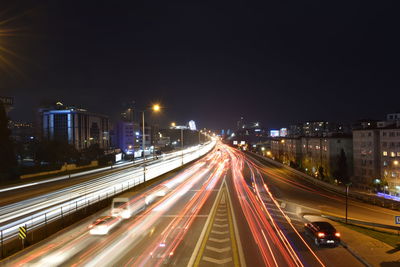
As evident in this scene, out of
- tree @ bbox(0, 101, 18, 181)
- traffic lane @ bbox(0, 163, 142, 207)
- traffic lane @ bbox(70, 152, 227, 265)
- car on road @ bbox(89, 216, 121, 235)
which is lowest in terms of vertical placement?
traffic lane @ bbox(70, 152, 227, 265)

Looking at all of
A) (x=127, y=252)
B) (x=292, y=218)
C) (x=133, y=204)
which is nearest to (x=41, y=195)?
(x=133, y=204)

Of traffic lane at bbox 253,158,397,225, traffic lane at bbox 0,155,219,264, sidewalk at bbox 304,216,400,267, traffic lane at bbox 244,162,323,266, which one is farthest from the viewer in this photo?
traffic lane at bbox 253,158,397,225

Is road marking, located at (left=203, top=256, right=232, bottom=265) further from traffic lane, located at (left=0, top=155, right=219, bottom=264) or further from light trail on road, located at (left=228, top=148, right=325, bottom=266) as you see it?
traffic lane, located at (left=0, top=155, right=219, bottom=264)

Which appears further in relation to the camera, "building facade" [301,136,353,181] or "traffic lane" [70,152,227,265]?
"building facade" [301,136,353,181]

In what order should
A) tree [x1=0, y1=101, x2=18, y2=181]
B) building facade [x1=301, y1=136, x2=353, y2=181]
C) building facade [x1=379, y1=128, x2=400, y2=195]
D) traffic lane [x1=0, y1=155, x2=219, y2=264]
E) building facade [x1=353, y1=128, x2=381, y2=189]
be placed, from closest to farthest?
traffic lane [x1=0, y1=155, x2=219, y2=264] < tree [x1=0, y1=101, x2=18, y2=181] < building facade [x1=379, y1=128, x2=400, y2=195] < building facade [x1=353, y1=128, x2=381, y2=189] < building facade [x1=301, y1=136, x2=353, y2=181]

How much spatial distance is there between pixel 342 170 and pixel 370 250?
60.0 metres

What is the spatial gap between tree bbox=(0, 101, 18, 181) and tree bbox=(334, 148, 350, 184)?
219 ft

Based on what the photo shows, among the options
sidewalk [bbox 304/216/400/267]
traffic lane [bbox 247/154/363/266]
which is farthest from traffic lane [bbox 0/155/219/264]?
sidewalk [bbox 304/216/400/267]

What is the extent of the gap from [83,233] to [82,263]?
4.84 m

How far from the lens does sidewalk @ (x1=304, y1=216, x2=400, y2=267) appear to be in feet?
49.5

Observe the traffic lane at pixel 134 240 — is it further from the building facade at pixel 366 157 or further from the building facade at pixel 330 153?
the building facade at pixel 330 153

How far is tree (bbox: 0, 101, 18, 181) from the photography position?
4241 cm

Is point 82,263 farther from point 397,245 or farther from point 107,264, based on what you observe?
point 397,245

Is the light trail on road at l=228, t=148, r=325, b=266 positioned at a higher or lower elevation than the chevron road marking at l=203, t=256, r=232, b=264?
lower
